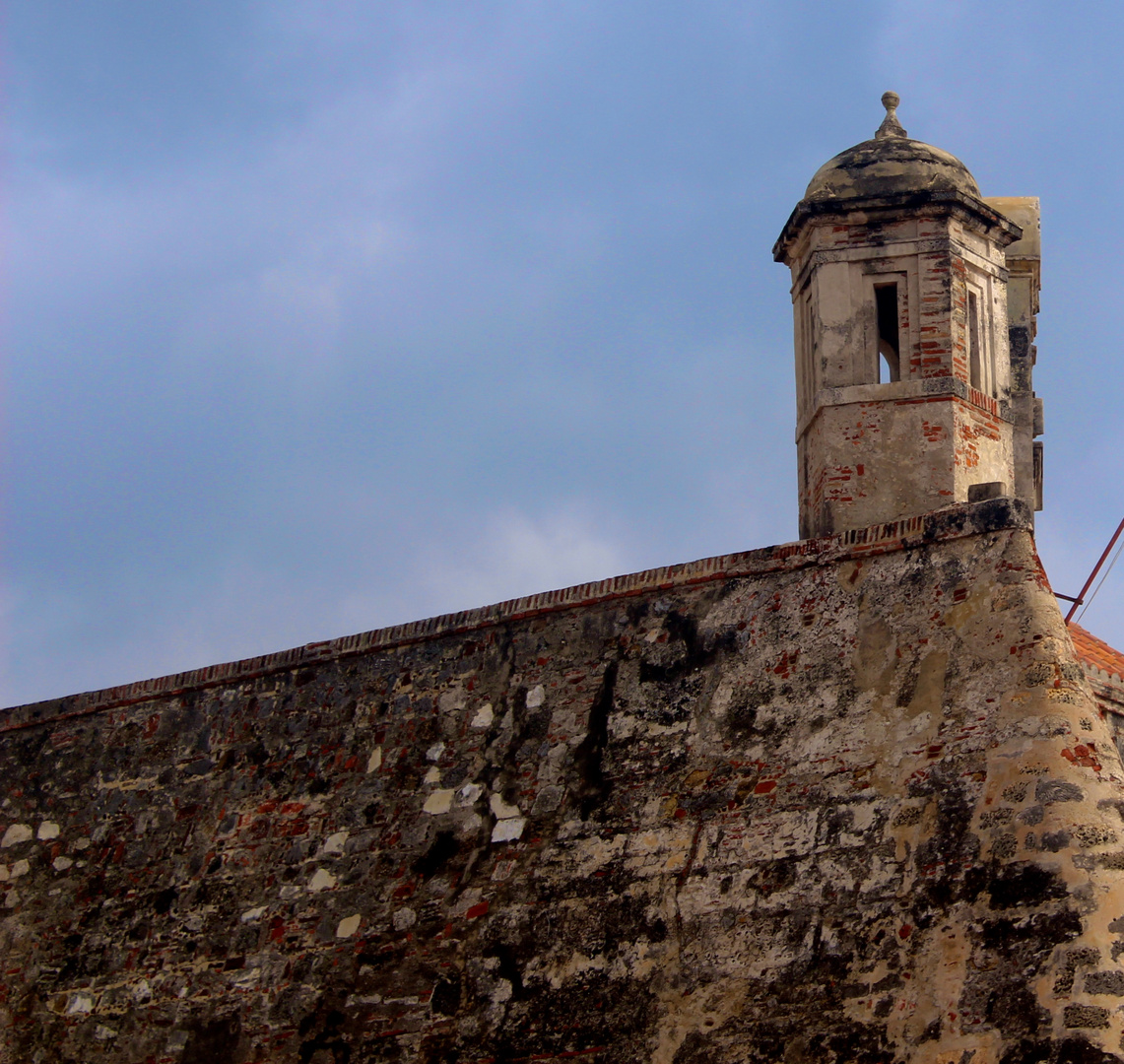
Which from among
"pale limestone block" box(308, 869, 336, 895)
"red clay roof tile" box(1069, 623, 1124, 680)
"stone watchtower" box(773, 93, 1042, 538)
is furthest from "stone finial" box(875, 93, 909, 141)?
"pale limestone block" box(308, 869, 336, 895)

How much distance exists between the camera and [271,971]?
466 inches

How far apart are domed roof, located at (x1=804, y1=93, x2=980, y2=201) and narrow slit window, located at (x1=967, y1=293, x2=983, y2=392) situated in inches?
29.5

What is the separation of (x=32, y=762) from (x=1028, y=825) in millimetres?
7764

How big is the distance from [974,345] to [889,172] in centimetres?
128

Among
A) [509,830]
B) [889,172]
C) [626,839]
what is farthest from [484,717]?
[889,172]

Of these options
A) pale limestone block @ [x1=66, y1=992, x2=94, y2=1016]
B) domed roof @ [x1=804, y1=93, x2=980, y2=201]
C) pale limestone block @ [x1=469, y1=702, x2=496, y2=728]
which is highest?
domed roof @ [x1=804, y1=93, x2=980, y2=201]

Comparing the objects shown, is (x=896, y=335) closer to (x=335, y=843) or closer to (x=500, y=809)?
(x=500, y=809)

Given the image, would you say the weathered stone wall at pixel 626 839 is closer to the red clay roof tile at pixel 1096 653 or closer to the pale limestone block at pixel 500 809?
the pale limestone block at pixel 500 809

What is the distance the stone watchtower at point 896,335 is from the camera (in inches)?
485

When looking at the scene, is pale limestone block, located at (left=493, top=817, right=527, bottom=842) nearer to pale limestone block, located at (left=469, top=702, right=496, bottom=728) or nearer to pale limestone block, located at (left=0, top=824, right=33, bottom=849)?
pale limestone block, located at (left=469, top=702, right=496, bottom=728)

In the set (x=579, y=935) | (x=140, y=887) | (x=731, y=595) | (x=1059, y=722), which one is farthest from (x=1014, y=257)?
(x=140, y=887)

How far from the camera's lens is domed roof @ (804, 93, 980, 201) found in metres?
12.9

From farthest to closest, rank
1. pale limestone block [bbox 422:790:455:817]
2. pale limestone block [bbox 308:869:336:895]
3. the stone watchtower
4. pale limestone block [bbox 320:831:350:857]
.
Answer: the stone watchtower, pale limestone block [bbox 320:831:350:857], pale limestone block [bbox 308:869:336:895], pale limestone block [bbox 422:790:455:817]

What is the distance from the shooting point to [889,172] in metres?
13.0
